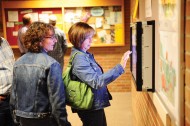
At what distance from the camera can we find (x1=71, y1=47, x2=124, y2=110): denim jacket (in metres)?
2.37

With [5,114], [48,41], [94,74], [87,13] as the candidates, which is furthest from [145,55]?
[87,13]

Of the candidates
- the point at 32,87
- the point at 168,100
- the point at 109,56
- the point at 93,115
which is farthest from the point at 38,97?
the point at 109,56

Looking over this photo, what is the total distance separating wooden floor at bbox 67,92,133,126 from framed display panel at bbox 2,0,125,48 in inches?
46.8

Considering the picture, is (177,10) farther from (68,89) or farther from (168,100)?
(68,89)

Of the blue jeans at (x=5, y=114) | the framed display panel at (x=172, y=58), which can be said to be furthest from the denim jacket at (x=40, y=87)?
the framed display panel at (x=172, y=58)

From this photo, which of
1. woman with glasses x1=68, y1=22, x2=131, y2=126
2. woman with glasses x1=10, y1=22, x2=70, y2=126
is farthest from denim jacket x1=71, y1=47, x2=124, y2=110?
woman with glasses x1=10, y1=22, x2=70, y2=126

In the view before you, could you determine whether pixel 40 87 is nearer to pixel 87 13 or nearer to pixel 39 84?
pixel 39 84

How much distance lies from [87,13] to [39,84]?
430cm

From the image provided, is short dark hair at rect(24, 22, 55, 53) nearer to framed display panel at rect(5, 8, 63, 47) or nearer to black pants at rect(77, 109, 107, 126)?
black pants at rect(77, 109, 107, 126)

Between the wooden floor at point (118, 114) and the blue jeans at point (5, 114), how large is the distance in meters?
1.91

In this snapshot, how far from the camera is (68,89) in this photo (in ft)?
7.98

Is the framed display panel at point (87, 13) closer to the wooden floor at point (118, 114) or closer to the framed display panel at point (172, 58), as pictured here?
the wooden floor at point (118, 114)

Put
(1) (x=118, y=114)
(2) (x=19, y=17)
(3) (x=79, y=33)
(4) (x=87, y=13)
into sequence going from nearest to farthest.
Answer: (3) (x=79, y=33), (1) (x=118, y=114), (4) (x=87, y=13), (2) (x=19, y=17)

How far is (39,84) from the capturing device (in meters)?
2.18
